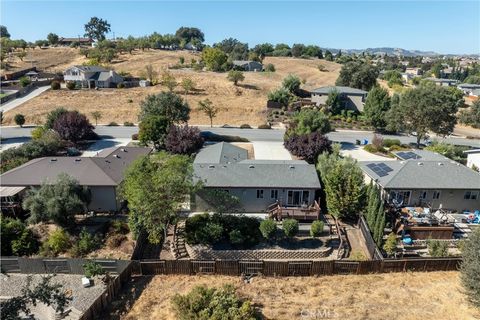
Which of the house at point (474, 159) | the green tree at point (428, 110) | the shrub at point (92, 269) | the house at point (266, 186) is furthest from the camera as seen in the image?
the green tree at point (428, 110)

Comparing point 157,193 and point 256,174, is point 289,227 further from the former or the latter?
point 157,193

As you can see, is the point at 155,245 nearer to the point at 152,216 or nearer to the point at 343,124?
the point at 152,216

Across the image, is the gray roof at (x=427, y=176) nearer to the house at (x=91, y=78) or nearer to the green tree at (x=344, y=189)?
the green tree at (x=344, y=189)

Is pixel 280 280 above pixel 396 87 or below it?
below

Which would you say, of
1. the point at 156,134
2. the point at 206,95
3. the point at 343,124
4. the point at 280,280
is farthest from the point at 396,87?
the point at 280,280

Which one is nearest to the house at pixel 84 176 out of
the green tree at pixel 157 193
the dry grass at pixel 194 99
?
the green tree at pixel 157 193

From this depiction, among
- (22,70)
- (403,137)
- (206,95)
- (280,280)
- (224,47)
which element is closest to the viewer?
(280,280)
